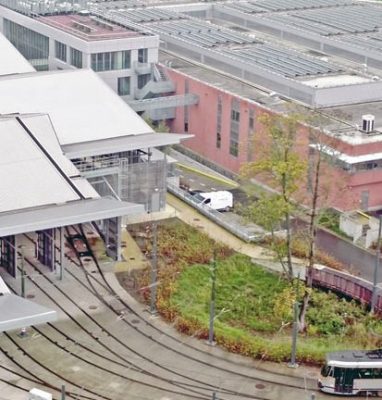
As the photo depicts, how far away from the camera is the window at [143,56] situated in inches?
2376

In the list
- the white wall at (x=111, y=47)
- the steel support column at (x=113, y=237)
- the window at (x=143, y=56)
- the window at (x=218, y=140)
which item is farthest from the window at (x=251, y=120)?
the steel support column at (x=113, y=237)

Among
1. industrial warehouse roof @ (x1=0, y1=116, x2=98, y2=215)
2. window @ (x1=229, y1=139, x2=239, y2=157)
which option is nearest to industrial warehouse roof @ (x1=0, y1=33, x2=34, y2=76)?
window @ (x1=229, y1=139, x2=239, y2=157)

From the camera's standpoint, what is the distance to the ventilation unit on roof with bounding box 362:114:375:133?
48.0m

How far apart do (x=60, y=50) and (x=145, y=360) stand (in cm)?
3278

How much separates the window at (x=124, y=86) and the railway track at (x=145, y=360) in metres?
24.0

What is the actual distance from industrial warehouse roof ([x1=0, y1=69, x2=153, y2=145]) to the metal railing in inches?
148

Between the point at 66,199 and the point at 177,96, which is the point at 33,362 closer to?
the point at 66,199

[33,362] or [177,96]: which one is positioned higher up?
[177,96]

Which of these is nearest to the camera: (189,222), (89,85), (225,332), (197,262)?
(225,332)

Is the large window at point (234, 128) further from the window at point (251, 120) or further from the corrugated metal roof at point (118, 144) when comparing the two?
the corrugated metal roof at point (118, 144)

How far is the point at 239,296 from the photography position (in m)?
39.1

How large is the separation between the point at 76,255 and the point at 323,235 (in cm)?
1182

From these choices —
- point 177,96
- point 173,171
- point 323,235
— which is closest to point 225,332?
point 323,235

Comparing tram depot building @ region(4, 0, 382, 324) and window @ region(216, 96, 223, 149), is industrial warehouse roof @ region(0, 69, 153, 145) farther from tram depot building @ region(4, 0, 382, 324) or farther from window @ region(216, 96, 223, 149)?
window @ region(216, 96, 223, 149)
